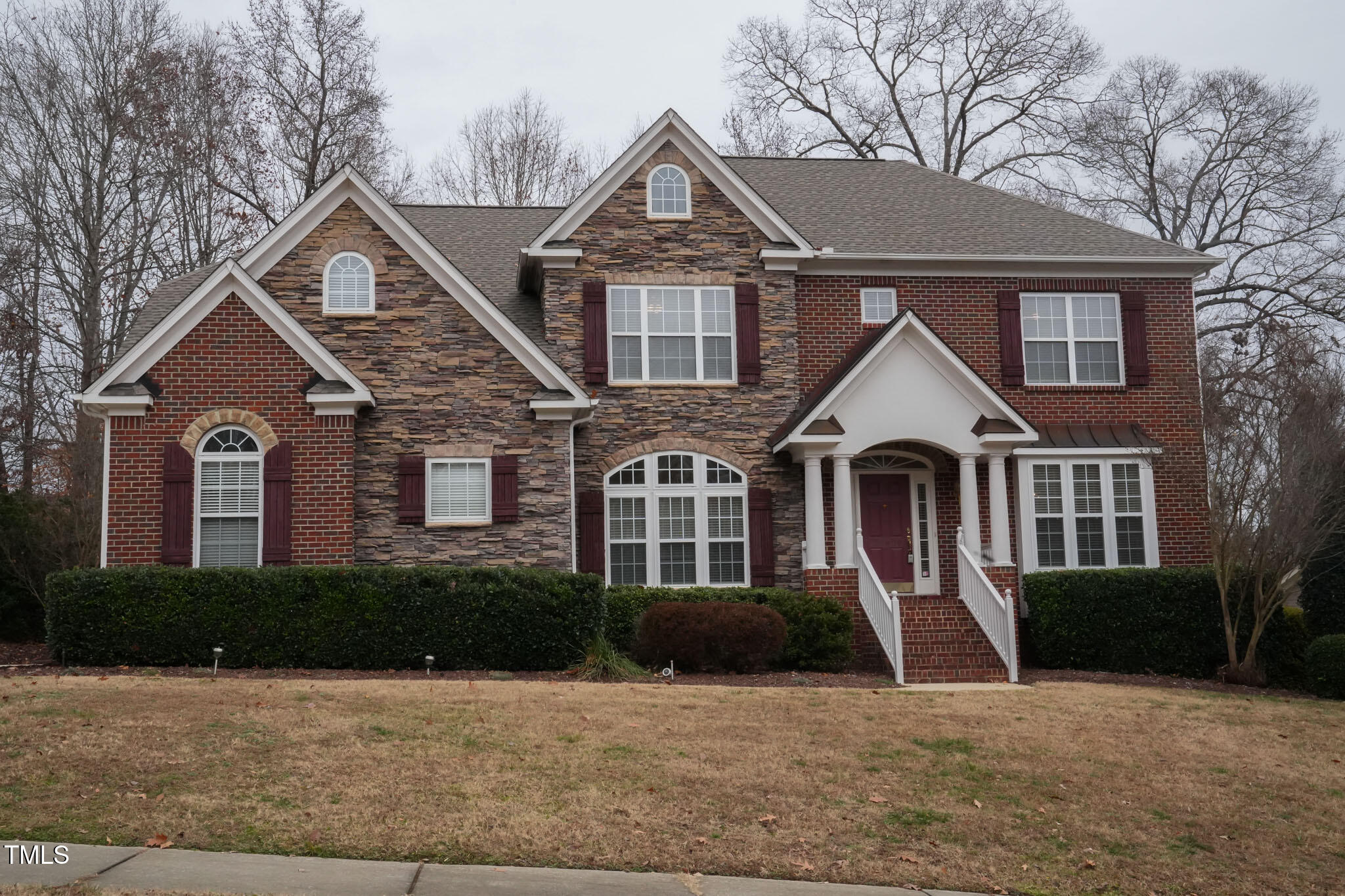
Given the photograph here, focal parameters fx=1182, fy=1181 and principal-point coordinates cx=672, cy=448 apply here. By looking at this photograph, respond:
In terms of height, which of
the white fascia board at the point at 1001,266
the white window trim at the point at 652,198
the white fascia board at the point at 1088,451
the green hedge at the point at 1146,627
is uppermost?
the white window trim at the point at 652,198

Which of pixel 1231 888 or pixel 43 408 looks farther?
pixel 43 408

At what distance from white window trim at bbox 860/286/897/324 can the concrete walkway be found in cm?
1375

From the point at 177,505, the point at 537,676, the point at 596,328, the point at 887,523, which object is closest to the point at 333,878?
the point at 537,676

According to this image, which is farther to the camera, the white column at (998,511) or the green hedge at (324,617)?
the white column at (998,511)

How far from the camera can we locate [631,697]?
1273cm

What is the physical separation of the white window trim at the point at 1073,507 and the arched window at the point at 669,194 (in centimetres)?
705

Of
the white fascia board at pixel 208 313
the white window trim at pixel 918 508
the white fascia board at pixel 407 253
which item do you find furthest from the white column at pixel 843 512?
the white fascia board at pixel 208 313

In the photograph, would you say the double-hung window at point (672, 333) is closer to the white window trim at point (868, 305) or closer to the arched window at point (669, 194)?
the arched window at point (669, 194)

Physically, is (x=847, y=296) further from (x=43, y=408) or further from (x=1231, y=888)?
(x=43, y=408)

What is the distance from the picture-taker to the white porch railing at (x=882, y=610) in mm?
15922

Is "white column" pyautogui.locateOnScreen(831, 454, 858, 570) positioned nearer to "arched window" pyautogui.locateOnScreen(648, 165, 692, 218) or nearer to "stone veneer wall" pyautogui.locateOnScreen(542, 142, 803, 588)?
"stone veneer wall" pyautogui.locateOnScreen(542, 142, 803, 588)

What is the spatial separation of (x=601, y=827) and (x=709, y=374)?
12.0 m

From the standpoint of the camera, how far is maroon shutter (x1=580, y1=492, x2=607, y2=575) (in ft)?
60.7

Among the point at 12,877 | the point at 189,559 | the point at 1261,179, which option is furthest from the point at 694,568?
the point at 1261,179
